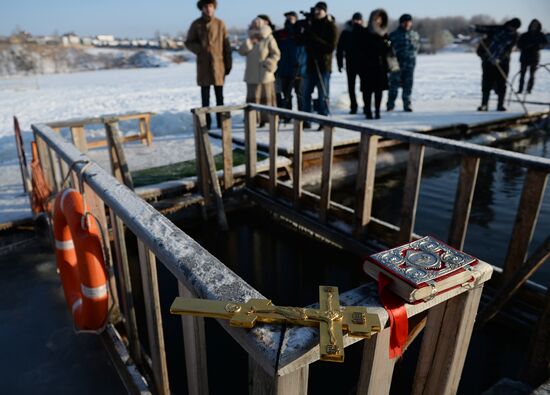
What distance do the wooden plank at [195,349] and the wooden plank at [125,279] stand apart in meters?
0.78

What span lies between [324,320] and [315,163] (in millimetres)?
5628

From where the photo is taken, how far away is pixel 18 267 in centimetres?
368

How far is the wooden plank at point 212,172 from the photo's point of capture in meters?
4.75

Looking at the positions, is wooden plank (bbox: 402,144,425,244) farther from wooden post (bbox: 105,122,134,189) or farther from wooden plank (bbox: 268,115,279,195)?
wooden post (bbox: 105,122,134,189)

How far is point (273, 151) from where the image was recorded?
482cm

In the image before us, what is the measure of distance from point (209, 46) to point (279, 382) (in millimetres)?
6904

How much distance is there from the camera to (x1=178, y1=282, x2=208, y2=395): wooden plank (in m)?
1.18

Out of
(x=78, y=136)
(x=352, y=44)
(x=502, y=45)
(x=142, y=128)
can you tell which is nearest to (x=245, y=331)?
(x=78, y=136)

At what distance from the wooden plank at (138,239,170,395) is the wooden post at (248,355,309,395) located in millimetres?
744

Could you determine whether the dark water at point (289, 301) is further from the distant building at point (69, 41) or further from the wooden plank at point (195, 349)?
the distant building at point (69, 41)

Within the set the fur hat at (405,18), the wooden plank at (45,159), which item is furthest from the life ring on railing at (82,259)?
the fur hat at (405,18)

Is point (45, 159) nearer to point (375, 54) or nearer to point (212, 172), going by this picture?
point (212, 172)

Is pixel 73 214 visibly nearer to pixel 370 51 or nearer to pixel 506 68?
pixel 370 51

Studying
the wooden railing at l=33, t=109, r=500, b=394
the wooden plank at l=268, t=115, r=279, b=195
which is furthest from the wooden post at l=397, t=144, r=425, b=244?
the wooden railing at l=33, t=109, r=500, b=394
